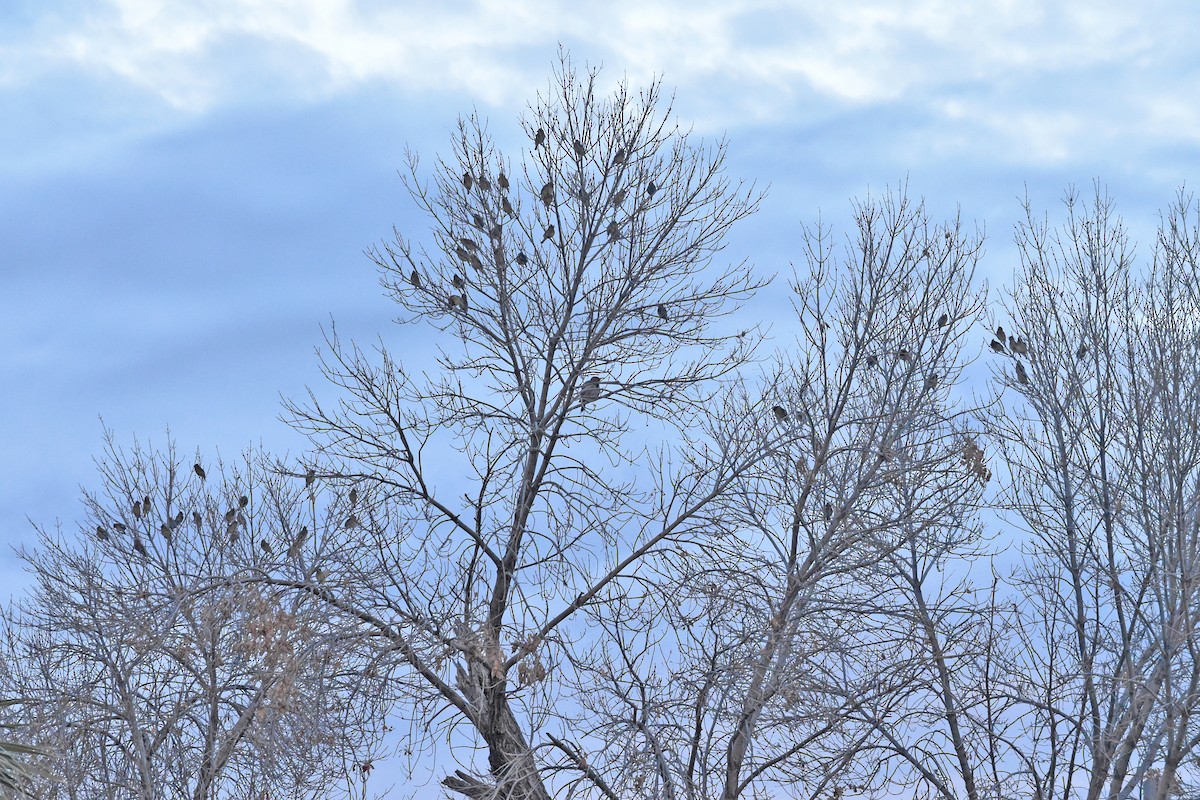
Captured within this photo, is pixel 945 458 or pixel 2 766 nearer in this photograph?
pixel 2 766

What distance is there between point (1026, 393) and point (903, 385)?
138 inches

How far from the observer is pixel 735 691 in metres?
10.9

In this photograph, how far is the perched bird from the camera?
1553 cm

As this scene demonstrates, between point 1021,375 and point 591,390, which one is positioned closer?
point 591,390

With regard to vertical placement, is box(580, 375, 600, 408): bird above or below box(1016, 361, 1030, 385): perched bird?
below

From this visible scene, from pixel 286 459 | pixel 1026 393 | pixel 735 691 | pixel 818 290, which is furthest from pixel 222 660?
pixel 1026 393

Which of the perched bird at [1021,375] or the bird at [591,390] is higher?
the perched bird at [1021,375]

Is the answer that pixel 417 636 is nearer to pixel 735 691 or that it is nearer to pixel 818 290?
pixel 735 691

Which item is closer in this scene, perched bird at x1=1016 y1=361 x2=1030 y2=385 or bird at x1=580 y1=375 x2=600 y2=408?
bird at x1=580 y1=375 x2=600 y2=408

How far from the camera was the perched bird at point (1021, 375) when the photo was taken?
51.0 feet

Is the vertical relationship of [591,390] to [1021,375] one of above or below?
below

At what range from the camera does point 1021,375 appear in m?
15.5

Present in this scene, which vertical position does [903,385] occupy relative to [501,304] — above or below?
below

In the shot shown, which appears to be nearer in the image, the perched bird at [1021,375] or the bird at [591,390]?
the bird at [591,390]
